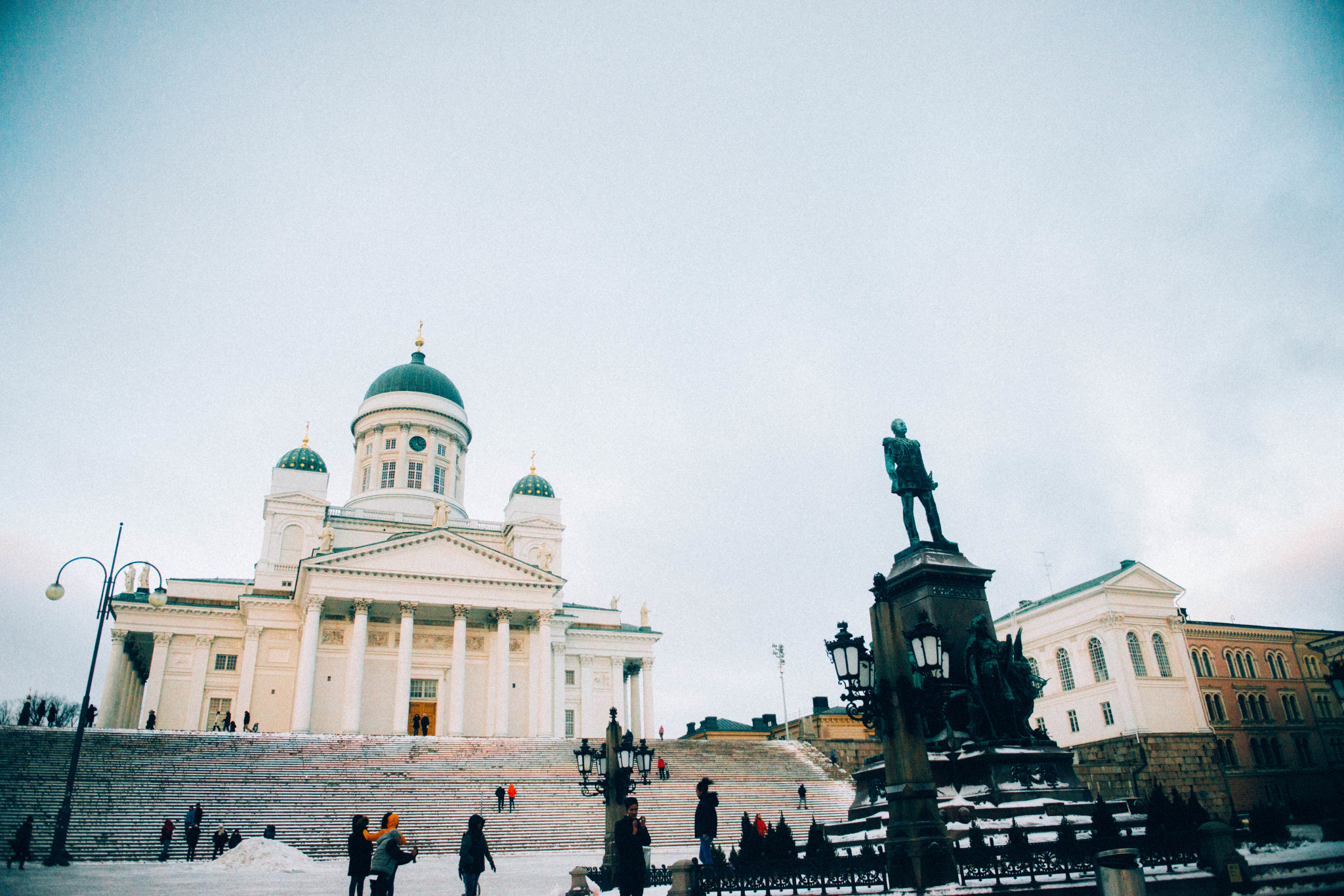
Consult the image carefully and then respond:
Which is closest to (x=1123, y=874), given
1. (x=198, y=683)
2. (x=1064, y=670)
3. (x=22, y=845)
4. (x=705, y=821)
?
(x=705, y=821)

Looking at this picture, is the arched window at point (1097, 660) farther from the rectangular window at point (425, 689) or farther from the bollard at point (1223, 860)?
the bollard at point (1223, 860)

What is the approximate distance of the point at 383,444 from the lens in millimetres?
62219

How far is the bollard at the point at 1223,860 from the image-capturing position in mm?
10055

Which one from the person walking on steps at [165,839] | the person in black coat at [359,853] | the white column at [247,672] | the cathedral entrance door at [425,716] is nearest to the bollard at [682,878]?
the person in black coat at [359,853]

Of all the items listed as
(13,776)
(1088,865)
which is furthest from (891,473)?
(13,776)

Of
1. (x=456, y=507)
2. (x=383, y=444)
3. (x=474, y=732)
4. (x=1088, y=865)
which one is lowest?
(x=1088, y=865)

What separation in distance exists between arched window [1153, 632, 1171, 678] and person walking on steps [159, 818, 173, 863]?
158 ft

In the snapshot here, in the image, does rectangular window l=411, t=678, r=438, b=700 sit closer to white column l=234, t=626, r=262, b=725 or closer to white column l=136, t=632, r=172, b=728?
white column l=234, t=626, r=262, b=725

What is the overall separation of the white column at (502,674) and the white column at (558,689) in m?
4.21

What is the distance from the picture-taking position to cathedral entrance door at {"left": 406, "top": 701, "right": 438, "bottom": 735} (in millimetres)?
47031

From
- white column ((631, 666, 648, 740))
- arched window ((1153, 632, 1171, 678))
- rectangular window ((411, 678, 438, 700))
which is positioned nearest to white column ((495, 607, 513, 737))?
rectangular window ((411, 678, 438, 700))

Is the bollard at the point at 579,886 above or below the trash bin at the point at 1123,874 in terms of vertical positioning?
below

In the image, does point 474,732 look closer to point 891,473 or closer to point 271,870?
point 271,870

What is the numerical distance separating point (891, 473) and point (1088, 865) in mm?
8391
